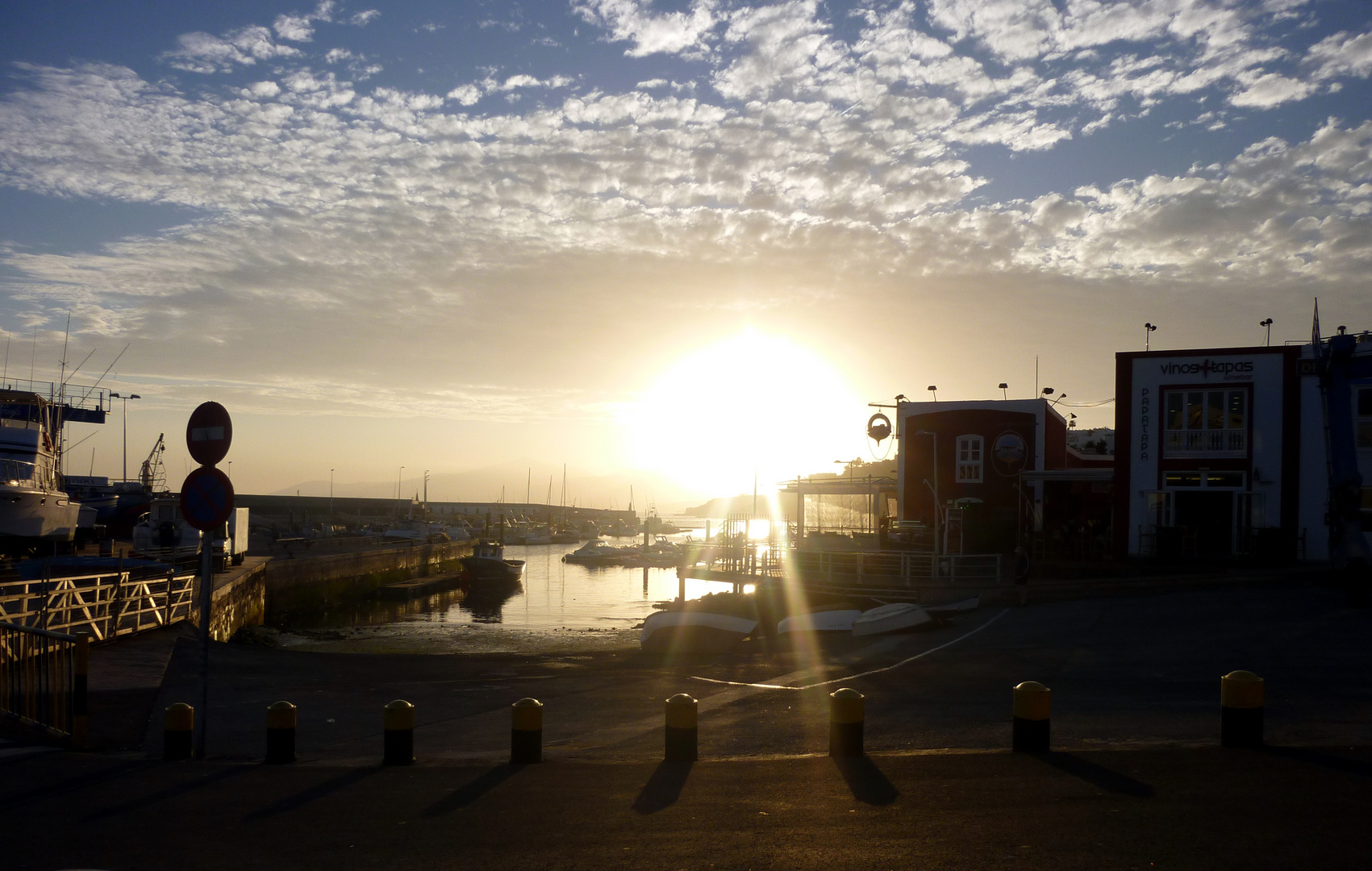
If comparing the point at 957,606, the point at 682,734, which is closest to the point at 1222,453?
the point at 957,606

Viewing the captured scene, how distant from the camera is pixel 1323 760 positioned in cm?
787

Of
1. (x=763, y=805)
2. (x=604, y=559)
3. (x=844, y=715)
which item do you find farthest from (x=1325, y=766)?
(x=604, y=559)

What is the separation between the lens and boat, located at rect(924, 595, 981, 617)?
2495 centimetres

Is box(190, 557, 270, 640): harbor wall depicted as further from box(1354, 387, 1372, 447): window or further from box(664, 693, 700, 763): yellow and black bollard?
box(1354, 387, 1372, 447): window

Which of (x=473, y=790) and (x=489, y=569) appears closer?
(x=473, y=790)

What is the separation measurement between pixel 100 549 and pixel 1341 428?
4420cm

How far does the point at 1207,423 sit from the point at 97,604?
3107cm

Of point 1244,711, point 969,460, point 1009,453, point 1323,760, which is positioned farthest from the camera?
point 969,460

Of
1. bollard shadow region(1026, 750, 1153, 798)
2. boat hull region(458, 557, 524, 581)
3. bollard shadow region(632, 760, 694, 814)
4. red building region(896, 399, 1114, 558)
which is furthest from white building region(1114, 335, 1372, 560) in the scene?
boat hull region(458, 557, 524, 581)

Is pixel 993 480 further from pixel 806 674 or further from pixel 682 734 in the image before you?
pixel 682 734

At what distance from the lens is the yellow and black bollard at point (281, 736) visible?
8734 millimetres

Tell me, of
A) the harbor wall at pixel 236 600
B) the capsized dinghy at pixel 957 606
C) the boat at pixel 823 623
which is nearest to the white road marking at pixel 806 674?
the boat at pixel 823 623

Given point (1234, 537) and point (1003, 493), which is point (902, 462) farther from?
point (1234, 537)

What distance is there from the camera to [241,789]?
25.0ft
